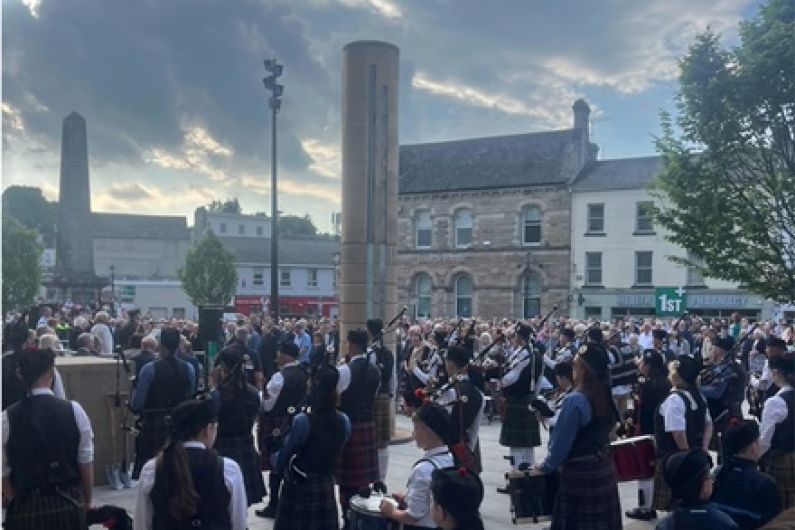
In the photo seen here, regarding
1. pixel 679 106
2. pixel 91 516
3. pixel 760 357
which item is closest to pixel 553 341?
pixel 760 357

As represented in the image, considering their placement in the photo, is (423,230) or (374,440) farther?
(423,230)

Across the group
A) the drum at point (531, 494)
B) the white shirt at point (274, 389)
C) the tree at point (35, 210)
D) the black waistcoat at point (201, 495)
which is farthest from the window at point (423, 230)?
the tree at point (35, 210)

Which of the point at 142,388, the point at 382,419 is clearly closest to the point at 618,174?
the point at 382,419

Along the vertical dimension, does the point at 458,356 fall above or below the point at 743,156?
below

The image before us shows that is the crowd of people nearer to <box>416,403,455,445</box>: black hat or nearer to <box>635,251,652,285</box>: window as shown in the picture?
<box>416,403,455,445</box>: black hat

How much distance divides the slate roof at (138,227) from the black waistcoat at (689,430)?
65998 mm

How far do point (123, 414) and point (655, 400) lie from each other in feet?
19.7

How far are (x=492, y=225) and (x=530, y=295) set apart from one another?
3.83m

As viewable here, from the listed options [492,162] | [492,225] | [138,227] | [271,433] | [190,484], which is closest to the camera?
[190,484]

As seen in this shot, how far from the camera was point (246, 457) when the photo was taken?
7.05 metres

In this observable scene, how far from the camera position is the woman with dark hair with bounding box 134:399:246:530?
373 cm

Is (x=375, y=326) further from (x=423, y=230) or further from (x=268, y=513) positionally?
(x=423, y=230)

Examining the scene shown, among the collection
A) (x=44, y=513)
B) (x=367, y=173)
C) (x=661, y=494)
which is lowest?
(x=661, y=494)

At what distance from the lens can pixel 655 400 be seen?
8.15m
